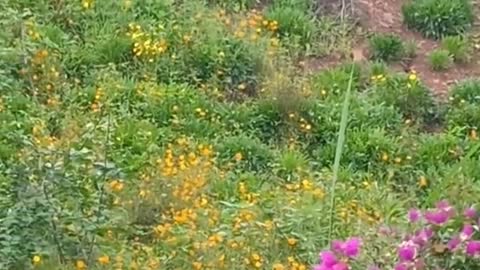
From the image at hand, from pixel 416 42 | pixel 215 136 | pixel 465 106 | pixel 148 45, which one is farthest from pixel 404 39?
pixel 215 136

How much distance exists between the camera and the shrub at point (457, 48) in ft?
25.8

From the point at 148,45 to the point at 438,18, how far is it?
197cm

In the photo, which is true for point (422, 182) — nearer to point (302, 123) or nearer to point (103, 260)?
point (302, 123)

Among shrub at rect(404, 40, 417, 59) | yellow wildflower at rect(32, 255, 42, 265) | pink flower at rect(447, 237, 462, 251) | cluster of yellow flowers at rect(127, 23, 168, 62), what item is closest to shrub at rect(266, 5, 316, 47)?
shrub at rect(404, 40, 417, 59)

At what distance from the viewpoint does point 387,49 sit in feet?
25.8

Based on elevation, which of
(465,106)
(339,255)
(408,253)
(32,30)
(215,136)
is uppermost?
(408,253)

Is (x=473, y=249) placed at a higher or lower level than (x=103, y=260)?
higher

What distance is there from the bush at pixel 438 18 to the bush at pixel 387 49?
329mm

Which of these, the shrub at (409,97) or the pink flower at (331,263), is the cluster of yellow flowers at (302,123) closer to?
the shrub at (409,97)

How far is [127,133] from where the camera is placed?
6.71 metres

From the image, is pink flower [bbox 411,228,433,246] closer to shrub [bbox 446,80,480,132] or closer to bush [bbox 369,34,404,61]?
shrub [bbox 446,80,480,132]

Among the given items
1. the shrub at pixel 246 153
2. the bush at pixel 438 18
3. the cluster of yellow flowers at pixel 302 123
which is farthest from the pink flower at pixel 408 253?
the bush at pixel 438 18

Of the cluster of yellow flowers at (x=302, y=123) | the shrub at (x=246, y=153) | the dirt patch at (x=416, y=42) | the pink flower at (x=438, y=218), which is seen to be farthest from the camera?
the dirt patch at (x=416, y=42)

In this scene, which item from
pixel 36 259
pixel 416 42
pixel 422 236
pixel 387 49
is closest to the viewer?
pixel 422 236
